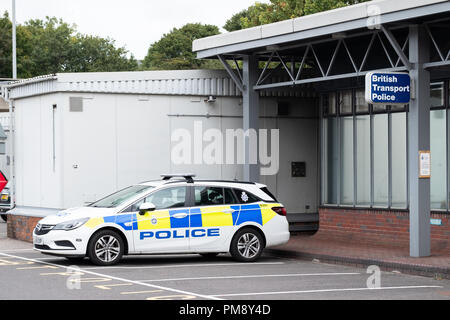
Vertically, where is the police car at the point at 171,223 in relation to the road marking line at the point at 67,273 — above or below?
above

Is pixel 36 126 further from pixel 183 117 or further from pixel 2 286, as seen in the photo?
pixel 2 286

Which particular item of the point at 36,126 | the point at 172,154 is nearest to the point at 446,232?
the point at 172,154

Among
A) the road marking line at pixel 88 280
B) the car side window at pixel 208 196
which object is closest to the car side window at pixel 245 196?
the car side window at pixel 208 196

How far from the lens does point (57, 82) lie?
1992 cm

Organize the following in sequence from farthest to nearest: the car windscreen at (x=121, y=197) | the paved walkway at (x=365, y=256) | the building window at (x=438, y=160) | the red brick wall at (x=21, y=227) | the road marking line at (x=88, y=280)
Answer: the red brick wall at (x=21, y=227), the building window at (x=438, y=160), the car windscreen at (x=121, y=197), the paved walkway at (x=365, y=256), the road marking line at (x=88, y=280)

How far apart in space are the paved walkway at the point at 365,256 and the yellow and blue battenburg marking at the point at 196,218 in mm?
1388

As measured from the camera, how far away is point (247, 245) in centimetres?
1655

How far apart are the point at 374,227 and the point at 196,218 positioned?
5.13m

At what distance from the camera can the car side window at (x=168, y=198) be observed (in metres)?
15.9

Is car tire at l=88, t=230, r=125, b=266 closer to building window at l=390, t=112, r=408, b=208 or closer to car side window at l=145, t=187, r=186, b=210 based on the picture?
car side window at l=145, t=187, r=186, b=210

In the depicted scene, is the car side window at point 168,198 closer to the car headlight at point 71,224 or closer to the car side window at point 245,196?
the car side window at point 245,196

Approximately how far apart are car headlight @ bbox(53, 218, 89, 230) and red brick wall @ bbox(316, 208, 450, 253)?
689 cm

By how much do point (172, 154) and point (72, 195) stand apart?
8.49 feet

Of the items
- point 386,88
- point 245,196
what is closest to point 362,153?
point 245,196
